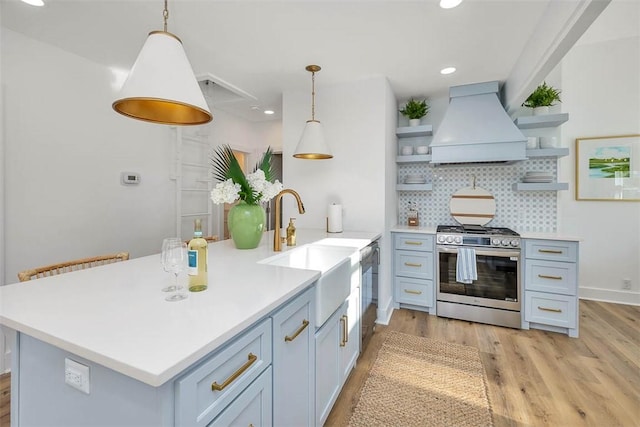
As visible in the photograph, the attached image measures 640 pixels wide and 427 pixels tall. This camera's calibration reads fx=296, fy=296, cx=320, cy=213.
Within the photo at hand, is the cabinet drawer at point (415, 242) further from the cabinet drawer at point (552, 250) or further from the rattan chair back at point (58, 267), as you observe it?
the rattan chair back at point (58, 267)

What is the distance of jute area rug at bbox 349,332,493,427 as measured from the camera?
1.72 meters

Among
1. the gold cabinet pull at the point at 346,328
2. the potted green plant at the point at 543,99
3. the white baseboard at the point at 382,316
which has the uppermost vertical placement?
the potted green plant at the point at 543,99

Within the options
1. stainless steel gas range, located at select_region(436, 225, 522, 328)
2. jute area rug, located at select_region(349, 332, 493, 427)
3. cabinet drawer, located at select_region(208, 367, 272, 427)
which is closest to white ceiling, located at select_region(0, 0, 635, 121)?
stainless steel gas range, located at select_region(436, 225, 522, 328)

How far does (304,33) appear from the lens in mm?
2184

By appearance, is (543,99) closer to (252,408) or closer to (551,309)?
(551,309)

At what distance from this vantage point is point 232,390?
855 mm

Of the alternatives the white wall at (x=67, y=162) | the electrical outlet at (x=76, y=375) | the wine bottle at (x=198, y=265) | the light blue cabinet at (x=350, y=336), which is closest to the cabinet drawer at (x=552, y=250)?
the light blue cabinet at (x=350, y=336)

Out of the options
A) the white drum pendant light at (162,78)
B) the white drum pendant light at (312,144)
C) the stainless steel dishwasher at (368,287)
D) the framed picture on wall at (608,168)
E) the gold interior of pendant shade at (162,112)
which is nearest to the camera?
the white drum pendant light at (162,78)

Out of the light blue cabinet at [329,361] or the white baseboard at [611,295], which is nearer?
the light blue cabinet at [329,361]

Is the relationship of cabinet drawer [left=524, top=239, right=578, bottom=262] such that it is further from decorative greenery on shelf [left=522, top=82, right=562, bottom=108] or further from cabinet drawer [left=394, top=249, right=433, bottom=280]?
decorative greenery on shelf [left=522, top=82, right=562, bottom=108]

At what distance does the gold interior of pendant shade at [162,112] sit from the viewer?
1.26 meters

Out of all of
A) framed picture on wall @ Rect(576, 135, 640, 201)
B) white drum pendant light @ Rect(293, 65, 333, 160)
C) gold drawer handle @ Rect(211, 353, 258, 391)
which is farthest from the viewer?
framed picture on wall @ Rect(576, 135, 640, 201)

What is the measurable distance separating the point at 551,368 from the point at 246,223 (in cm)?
249

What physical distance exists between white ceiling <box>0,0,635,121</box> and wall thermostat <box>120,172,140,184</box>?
1.00m
